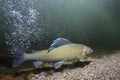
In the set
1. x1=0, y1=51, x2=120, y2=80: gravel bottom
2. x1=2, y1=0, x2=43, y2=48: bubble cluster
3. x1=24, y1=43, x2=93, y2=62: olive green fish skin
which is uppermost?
x1=2, y1=0, x2=43, y2=48: bubble cluster

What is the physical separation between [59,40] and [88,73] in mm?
866

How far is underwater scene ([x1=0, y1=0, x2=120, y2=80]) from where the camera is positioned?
4.84 m

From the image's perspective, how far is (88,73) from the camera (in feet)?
15.5

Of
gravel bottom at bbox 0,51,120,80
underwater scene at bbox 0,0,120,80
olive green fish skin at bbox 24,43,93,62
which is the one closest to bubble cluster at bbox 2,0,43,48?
underwater scene at bbox 0,0,120,80

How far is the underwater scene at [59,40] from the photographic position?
4.84 metres

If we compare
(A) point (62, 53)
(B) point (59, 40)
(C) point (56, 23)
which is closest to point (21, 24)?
(C) point (56, 23)

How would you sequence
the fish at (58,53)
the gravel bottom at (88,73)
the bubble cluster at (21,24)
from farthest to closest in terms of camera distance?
the bubble cluster at (21,24)
the fish at (58,53)
the gravel bottom at (88,73)

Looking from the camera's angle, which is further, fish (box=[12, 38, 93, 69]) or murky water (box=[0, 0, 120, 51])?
murky water (box=[0, 0, 120, 51])

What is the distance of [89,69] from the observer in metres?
4.98

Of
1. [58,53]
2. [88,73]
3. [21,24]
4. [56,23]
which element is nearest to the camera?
[88,73]

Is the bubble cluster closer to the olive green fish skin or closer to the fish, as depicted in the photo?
the fish

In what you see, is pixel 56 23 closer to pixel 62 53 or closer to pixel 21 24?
pixel 21 24

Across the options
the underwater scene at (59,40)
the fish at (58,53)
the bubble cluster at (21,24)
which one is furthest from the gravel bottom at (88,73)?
the bubble cluster at (21,24)

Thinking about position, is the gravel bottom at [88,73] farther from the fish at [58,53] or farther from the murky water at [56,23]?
the murky water at [56,23]
